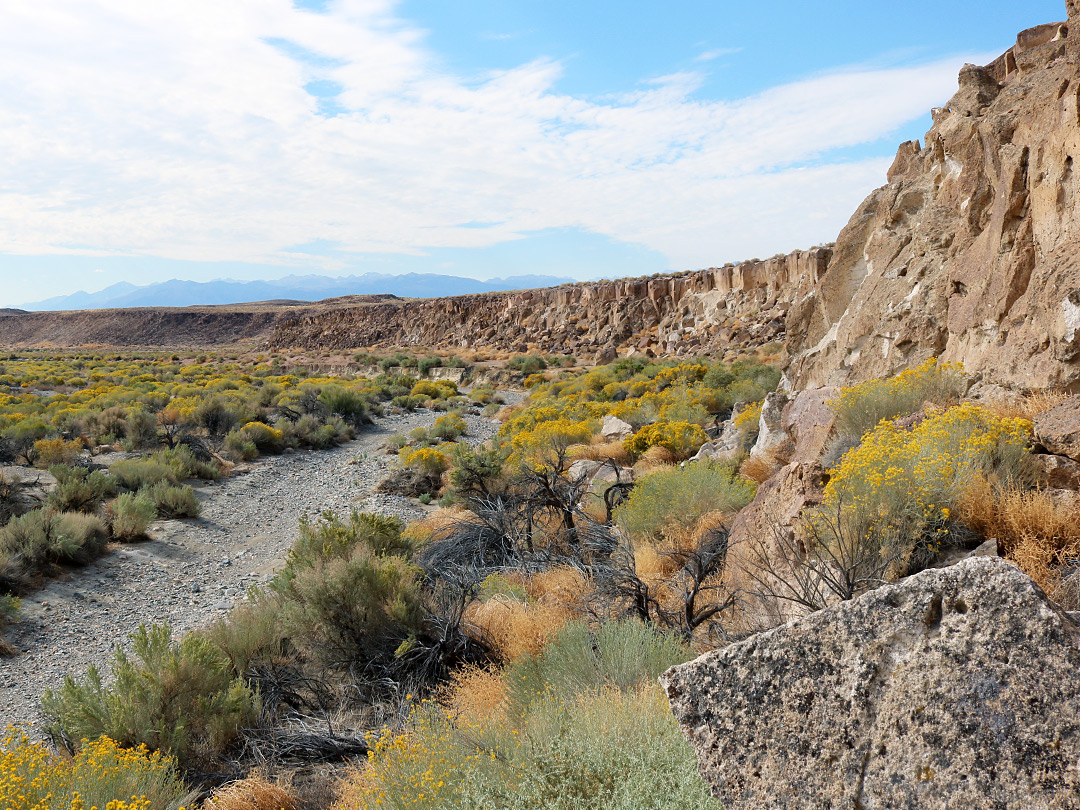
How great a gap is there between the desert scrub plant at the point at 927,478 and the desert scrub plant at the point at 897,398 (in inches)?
56.1

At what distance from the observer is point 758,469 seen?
293 inches

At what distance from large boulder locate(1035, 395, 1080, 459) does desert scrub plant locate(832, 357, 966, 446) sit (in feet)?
4.44

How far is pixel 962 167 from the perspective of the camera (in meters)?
7.18

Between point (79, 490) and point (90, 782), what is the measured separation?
917 centimetres

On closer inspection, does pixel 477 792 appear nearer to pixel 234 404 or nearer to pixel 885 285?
pixel 885 285

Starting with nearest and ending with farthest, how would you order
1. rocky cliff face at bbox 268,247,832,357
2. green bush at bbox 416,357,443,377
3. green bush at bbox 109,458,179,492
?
green bush at bbox 109,458,179,492
rocky cliff face at bbox 268,247,832,357
green bush at bbox 416,357,443,377

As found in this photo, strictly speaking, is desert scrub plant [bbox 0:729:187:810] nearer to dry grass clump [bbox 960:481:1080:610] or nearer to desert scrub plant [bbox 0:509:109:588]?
dry grass clump [bbox 960:481:1080:610]

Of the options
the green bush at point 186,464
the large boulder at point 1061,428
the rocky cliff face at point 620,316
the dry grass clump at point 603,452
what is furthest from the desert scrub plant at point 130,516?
the rocky cliff face at point 620,316

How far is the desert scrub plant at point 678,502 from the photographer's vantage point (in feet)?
21.5

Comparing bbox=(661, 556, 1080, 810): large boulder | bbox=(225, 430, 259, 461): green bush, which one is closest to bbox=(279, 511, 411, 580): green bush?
bbox=(661, 556, 1080, 810): large boulder

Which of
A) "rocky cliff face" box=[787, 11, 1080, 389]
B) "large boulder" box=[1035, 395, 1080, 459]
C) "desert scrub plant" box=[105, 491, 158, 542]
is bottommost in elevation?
"desert scrub plant" box=[105, 491, 158, 542]

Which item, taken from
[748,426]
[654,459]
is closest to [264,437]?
[654,459]

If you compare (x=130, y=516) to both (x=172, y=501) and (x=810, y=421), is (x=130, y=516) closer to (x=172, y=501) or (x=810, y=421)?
(x=172, y=501)

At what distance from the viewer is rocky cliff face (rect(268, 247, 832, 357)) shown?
2862cm
